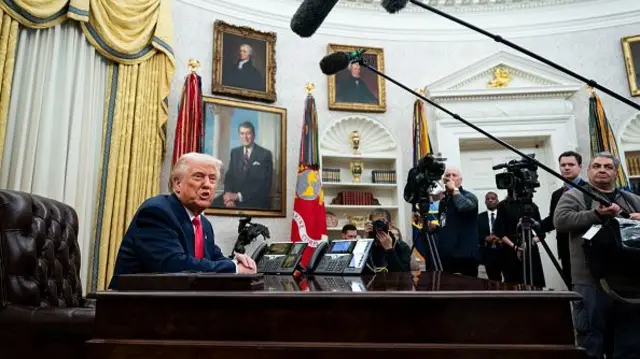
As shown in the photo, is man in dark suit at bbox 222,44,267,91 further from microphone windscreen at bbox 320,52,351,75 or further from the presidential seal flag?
microphone windscreen at bbox 320,52,351,75

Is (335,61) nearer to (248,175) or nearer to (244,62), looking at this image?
(248,175)

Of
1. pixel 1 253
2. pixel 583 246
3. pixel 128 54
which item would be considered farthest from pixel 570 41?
pixel 1 253

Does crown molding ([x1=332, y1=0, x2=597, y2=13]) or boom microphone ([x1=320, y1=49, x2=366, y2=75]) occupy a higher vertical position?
crown molding ([x1=332, y1=0, x2=597, y2=13])

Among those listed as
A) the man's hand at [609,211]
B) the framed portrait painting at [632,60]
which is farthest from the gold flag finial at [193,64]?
the framed portrait painting at [632,60]

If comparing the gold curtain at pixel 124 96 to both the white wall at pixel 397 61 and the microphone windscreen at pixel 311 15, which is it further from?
the microphone windscreen at pixel 311 15

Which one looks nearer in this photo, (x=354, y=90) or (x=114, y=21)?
(x=114, y=21)

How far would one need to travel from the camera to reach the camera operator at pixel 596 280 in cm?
240

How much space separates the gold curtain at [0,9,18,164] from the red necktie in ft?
9.50

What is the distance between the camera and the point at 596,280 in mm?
2473

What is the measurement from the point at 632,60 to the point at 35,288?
7935 mm

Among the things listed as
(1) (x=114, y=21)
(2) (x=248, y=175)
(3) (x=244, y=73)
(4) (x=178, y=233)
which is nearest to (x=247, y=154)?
(2) (x=248, y=175)

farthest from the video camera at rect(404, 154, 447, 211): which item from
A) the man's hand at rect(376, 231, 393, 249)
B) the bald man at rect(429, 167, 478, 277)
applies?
the bald man at rect(429, 167, 478, 277)

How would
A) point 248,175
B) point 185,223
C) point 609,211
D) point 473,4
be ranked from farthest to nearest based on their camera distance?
point 473,4 → point 248,175 → point 609,211 → point 185,223

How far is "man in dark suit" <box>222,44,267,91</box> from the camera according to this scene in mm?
6098
